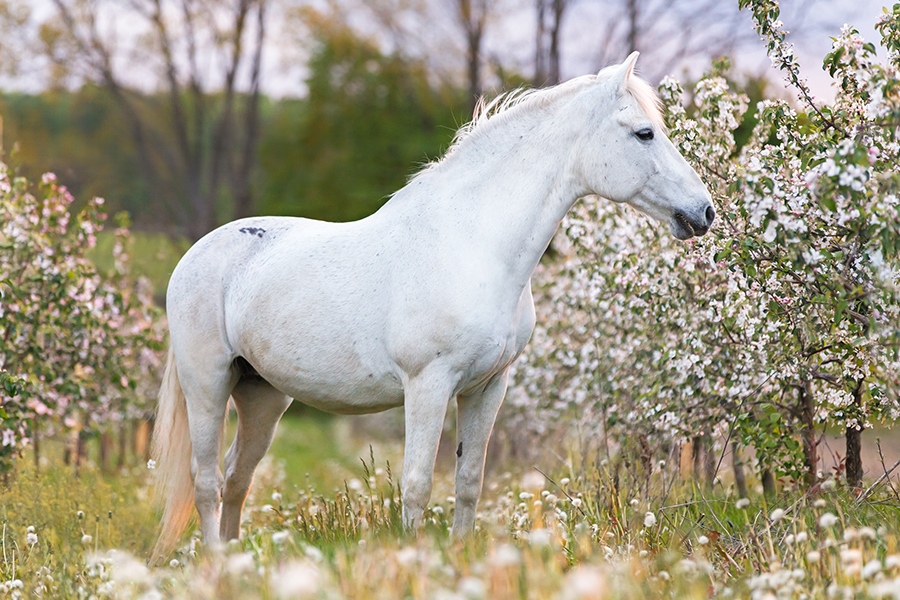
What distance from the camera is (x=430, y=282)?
4098 millimetres

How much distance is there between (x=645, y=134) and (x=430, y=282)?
3.89 feet

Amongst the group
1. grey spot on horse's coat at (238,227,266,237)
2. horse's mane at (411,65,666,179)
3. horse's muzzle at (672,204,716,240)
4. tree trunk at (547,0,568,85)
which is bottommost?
horse's muzzle at (672,204,716,240)

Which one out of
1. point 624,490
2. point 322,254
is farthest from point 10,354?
point 624,490

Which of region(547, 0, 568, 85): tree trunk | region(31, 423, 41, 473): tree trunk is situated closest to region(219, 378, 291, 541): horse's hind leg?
region(31, 423, 41, 473): tree trunk

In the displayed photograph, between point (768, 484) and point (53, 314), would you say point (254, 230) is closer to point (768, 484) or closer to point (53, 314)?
point (53, 314)

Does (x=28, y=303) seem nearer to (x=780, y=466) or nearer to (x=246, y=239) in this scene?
(x=246, y=239)

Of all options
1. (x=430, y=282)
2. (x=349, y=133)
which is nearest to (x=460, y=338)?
(x=430, y=282)

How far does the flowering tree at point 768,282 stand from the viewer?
11.6 ft

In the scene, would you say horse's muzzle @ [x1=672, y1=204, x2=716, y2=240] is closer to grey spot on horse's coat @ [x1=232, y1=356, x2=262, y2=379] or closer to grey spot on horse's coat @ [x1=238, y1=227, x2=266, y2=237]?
grey spot on horse's coat @ [x1=238, y1=227, x2=266, y2=237]

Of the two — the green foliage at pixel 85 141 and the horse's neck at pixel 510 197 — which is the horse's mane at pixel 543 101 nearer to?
the horse's neck at pixel 510 197

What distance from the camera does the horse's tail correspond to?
16.5ft

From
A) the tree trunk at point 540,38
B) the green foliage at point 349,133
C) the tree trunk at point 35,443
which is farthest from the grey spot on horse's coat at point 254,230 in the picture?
the green foliage at point 349,133

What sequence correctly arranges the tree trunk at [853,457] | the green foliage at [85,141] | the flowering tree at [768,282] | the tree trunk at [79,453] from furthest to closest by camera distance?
the green foliage at [85,141], the tree trunk at [79,453], the tree trunk at [853,457], the flowering tree at [768,282]

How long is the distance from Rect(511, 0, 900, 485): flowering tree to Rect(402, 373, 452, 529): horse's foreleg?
1.41 metres
